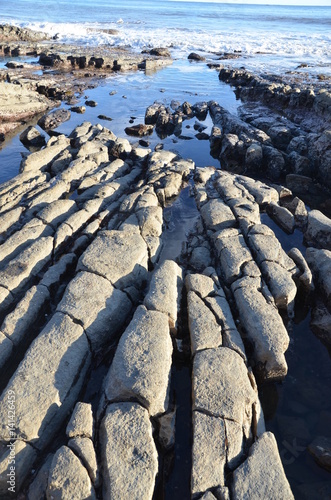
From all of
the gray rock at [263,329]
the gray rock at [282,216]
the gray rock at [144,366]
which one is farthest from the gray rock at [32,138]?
the gray rock at [263,329]

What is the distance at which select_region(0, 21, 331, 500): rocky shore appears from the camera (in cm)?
556

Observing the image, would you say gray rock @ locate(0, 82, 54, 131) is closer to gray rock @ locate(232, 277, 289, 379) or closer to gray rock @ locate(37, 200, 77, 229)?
gray rock @ locate(37, 200, 77, 229)

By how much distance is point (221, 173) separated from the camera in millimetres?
15570

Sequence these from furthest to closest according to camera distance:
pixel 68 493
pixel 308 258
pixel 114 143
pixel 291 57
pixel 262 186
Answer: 1. pixel 291 57
2. pixel 114 143
3. pixel 262 186
4. pixel 308 258
5. pixel 68 493

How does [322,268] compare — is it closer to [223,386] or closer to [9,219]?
[223,386]

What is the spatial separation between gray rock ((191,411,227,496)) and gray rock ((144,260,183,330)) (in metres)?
2.36

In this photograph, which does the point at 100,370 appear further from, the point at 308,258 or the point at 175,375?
the point at 308,258

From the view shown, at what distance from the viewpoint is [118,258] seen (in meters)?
9.22

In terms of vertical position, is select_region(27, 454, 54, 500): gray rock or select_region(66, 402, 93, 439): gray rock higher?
select_region(66, 402, 93, 439): gray rock

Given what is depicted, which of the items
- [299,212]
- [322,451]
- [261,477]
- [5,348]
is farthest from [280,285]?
[5,348]

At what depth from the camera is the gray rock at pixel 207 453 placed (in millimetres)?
5301

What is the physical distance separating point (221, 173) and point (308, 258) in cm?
659

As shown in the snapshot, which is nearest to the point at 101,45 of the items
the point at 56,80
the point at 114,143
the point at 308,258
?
the point at 56,80

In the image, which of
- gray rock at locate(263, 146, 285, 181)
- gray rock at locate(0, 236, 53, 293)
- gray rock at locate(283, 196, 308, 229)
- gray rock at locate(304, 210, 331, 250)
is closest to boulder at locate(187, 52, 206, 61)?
gray rock at locate(263, 146, 285, 181)
